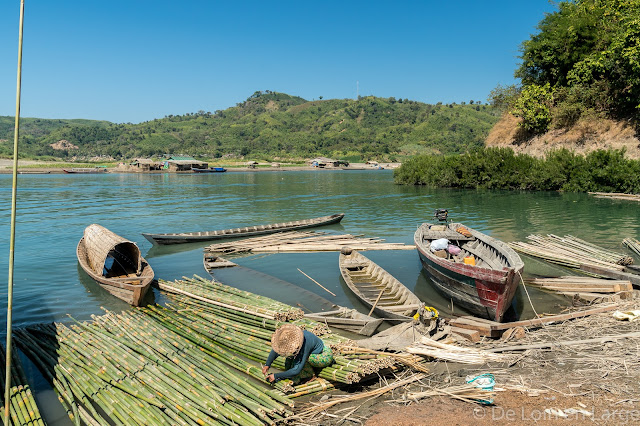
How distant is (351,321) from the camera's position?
11.3 meters

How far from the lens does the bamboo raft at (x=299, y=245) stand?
22609mm

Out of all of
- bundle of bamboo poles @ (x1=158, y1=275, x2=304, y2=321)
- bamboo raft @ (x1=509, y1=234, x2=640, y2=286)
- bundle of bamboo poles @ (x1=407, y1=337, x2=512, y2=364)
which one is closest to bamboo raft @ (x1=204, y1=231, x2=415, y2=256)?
bamboo raft @ (x1=509, y1=234, x2=640, y2=286)

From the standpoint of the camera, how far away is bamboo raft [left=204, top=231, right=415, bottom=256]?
2261 cm

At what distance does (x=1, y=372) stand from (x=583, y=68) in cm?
5680

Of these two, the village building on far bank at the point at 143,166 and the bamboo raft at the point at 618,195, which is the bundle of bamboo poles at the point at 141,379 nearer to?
the bamboo raft at the point at 618,195

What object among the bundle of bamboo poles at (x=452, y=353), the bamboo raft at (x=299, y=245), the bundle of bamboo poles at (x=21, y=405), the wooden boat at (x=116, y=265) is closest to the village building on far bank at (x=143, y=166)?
the bamboo raft at (x=299, y=245)

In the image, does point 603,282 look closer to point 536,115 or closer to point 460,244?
point 460,244

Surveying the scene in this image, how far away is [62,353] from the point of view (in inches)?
393

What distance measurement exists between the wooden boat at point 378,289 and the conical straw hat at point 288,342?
166 inches

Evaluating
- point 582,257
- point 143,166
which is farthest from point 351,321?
Answer: point 143,166

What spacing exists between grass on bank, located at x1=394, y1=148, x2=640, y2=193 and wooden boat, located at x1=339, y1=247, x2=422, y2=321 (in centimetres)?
3712

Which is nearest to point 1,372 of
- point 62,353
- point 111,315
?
point 62,353

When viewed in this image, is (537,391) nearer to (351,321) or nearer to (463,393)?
(463,393)

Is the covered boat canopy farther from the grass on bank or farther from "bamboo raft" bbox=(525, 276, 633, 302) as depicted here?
the grass on bank
